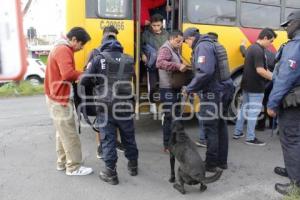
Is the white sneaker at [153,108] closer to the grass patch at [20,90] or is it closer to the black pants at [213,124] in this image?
the black pants at [213,124]

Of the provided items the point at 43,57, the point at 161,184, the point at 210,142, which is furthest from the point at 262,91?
the point at 43,57

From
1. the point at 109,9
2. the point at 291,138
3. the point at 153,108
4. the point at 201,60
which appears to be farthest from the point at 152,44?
the point at 291,138

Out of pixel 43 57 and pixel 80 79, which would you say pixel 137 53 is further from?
Result: pixel 43 57

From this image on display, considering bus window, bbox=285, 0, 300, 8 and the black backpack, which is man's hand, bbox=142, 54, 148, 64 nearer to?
the black backpack

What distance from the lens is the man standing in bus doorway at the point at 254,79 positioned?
5508 millimetres

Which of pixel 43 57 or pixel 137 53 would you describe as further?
pixel 43 57

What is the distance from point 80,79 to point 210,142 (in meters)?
1.74

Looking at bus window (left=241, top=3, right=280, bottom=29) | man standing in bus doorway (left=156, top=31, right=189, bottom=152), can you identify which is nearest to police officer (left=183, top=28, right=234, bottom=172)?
man standing in bus doorway (left=156, top=31, right=189, bottom=152)

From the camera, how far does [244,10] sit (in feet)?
21.9

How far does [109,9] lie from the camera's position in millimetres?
5641

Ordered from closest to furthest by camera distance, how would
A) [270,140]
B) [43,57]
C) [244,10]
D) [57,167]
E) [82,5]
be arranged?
[57,167] < [82,5] < [270,140] < [244,10] < [43,57]

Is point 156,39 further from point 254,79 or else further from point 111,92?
point 111,92

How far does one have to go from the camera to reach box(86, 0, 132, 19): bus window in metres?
5.53

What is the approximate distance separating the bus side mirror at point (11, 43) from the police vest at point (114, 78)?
9.47 ft
